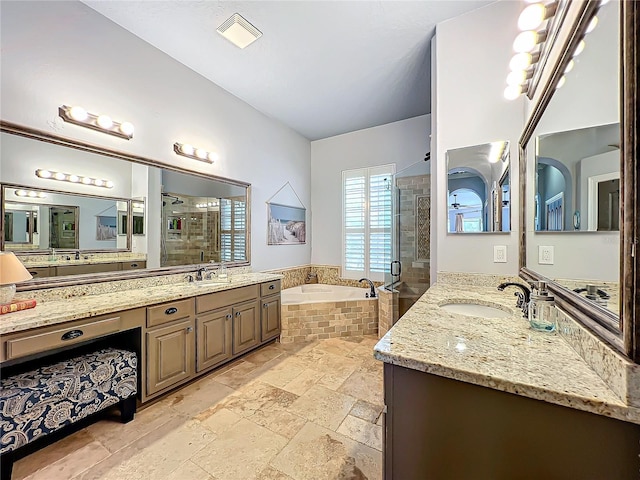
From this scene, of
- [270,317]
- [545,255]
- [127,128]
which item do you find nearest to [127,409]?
[270,317]

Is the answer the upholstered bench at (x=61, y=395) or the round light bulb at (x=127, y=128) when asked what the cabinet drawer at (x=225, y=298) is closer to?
the upholstered bench at (x=61, y=395)

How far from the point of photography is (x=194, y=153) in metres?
2.82

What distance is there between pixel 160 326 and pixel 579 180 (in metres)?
2.53

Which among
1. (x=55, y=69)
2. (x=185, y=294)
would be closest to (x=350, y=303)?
(x=185, y=294)

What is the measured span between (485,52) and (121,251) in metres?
3.32

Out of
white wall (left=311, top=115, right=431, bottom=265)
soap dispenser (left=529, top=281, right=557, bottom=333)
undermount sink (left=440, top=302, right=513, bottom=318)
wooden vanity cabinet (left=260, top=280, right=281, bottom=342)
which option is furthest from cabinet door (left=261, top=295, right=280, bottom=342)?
soap dispenser (left=529, top=281, right=557, bottom=333)

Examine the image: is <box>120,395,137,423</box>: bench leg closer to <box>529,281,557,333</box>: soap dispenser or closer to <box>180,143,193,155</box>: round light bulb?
<box>180,143,193,155</box>: round light bulb

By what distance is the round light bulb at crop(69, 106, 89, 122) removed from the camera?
1.96m

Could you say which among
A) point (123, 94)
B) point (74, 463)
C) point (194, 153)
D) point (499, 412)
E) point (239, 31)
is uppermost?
point (239, 31)

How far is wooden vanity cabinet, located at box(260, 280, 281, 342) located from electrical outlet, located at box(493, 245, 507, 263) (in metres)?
2.16

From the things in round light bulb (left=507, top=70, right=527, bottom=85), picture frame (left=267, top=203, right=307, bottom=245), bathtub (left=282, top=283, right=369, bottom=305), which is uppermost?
round light bulb (left=507, top=70, right=527, bottom=85)

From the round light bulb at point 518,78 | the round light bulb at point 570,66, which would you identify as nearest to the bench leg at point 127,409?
the round light bulb at point 570,66

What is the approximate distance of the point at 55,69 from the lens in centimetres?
190

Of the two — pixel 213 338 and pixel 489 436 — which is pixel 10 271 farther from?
pixel 489 436
